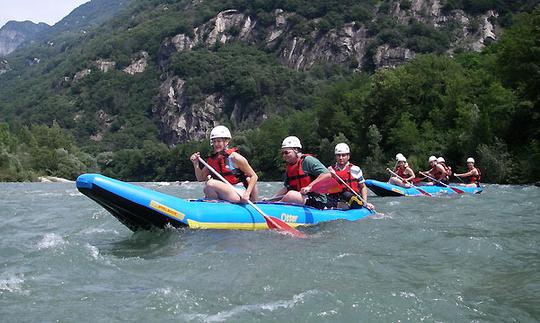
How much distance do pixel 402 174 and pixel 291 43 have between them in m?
126

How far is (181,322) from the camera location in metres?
4.60

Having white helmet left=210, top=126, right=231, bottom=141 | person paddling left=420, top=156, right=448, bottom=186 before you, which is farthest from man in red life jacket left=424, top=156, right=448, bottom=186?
white helmet left=210, top=126, right=231, bottom=141

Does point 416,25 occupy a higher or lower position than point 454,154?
higher

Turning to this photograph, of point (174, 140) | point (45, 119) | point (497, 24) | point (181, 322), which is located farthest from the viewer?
point (45, 119)

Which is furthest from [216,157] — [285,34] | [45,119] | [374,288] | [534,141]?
[45,119]

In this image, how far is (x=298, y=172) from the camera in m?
10.3

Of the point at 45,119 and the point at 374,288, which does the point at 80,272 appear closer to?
the point at 374,288

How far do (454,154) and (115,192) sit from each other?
31784mm

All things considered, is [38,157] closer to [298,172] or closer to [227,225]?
[298,172]

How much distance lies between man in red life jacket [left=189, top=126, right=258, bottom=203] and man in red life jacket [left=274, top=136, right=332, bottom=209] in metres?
0.83

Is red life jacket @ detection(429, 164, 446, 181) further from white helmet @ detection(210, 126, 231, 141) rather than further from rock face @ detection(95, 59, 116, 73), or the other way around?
rock face @ detection(95, 59, 116, 73)

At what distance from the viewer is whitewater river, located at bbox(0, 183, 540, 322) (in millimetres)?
4863

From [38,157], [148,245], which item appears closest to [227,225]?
[148,245]

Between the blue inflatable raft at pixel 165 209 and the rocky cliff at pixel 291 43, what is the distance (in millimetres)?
107838
